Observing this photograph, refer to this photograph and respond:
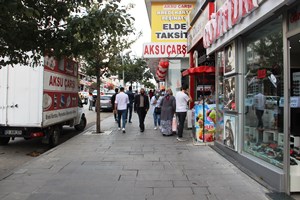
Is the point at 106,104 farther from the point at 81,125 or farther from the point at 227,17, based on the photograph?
the point at 227,17

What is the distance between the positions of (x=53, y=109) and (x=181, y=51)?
8.67 m

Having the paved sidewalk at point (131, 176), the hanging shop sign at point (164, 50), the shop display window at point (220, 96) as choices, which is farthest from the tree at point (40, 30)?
the hanging shop sign at point (164, 50)

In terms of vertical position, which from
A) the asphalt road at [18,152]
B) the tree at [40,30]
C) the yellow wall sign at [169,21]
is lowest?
the asphalt road at [18,152]

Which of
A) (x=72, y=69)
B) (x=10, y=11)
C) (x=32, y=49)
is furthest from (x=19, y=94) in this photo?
(x=10, y=11)

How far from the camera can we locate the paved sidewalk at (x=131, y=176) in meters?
5.64

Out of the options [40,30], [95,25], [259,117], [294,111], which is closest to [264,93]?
[259,117]

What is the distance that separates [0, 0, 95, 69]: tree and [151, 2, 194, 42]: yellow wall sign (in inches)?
569

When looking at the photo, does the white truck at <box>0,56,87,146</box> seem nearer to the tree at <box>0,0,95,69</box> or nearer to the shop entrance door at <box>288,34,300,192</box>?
the tree at <box>0,0,95,69</box>

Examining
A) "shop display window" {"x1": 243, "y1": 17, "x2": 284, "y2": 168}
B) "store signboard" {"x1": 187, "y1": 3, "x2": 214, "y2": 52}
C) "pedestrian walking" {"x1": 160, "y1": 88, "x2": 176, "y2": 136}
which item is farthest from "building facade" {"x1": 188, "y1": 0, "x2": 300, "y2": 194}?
"pedestrian walking" {"x1": 160, "y1": 88, "x2": 176, "y2": 136}

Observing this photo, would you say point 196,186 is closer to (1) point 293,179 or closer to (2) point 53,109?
(1) point 293,179

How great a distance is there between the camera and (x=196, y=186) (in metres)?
6.10

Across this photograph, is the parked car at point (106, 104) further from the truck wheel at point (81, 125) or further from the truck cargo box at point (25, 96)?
the truck cargo box at point (25, 96)

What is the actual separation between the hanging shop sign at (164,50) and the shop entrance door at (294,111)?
38.5 ft

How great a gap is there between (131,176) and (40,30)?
10.2ft
